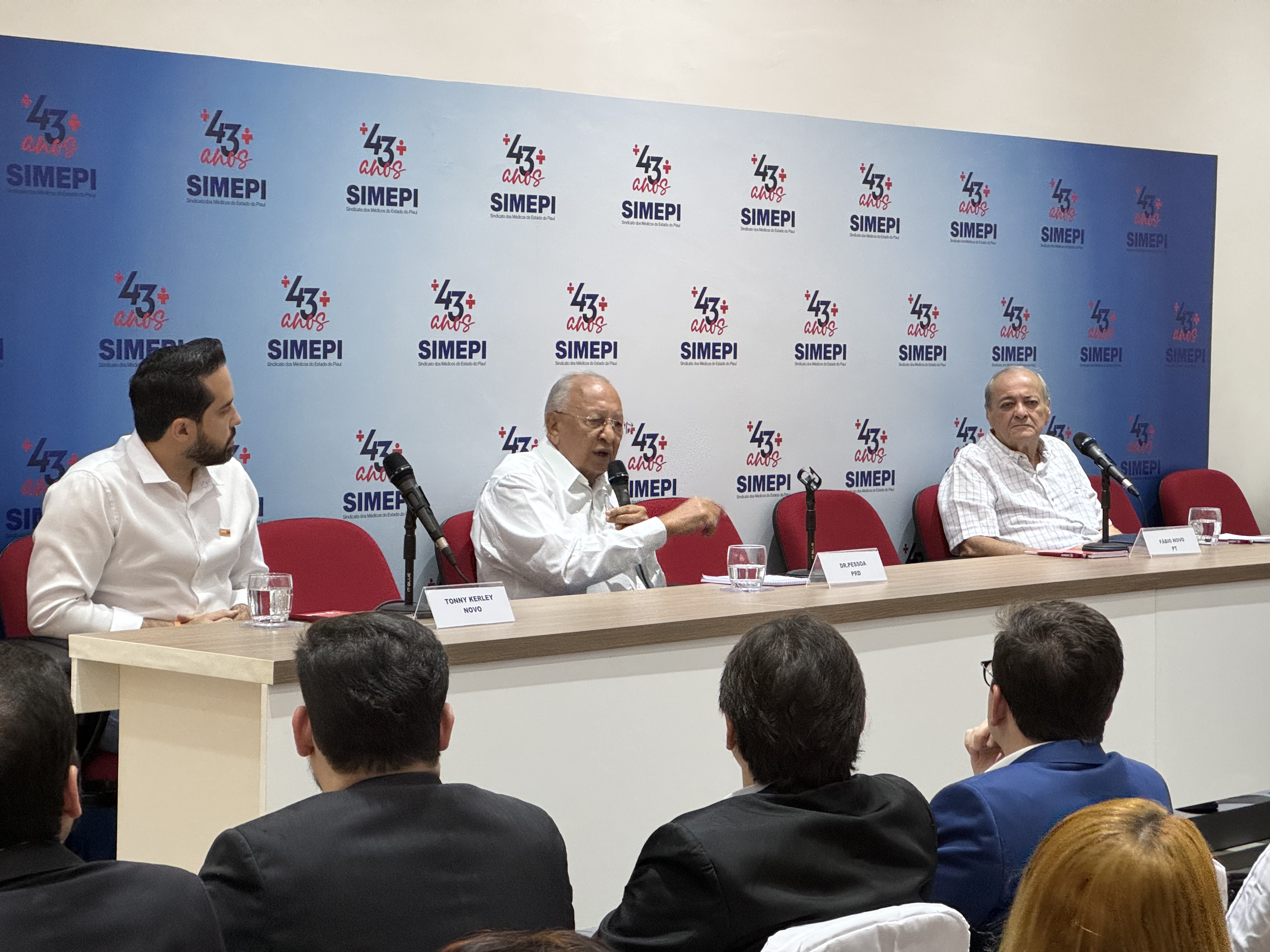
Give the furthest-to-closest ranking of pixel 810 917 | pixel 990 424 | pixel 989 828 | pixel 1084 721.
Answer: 1. pixel 990 424
2. pixel 1084 721
3. pixel 989 828
4. pixel 810 917

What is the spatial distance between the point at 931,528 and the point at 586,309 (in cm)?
160

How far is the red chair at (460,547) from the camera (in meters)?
4.38

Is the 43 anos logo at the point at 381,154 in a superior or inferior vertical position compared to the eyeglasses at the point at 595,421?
superior

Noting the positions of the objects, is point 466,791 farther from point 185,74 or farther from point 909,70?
point 909,70

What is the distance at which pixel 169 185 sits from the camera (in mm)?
3947

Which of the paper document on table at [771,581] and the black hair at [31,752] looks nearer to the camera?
the black hair at [31,752]

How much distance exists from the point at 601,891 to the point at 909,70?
3.75 meters

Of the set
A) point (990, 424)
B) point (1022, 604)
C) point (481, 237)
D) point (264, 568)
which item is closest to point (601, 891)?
point (1022, 604)

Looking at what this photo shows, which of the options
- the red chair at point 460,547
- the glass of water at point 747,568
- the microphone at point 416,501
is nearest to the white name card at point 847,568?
the glass of water at point 747,568

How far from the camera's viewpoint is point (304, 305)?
13.8 feet

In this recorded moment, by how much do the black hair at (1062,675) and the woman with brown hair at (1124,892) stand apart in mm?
960

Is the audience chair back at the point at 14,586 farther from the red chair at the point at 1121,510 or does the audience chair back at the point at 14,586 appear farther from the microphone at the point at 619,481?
the red chair at the point at 1121,510

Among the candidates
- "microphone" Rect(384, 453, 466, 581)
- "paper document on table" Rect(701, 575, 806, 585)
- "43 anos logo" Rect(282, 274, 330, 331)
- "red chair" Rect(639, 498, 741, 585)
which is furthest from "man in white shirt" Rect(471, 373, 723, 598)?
"microphone" Rect(384, 453, 466, 581)

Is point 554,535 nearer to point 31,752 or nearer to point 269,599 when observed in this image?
point 269,599
